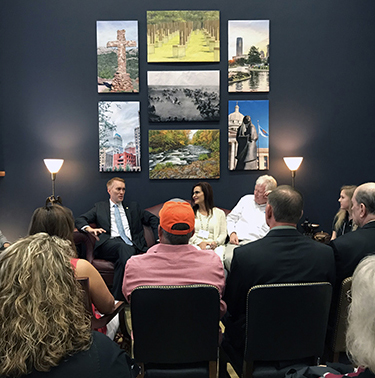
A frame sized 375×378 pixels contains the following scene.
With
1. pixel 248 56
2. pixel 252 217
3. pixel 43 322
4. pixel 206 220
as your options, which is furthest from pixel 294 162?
pixel 43 322

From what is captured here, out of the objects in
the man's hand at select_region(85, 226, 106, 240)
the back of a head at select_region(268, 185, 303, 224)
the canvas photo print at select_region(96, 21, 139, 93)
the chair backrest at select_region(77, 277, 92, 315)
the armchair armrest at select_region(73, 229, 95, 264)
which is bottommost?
the armchair armrest at select_region(73, 229, 95, 264)

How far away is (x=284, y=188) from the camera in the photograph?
219 centimetres

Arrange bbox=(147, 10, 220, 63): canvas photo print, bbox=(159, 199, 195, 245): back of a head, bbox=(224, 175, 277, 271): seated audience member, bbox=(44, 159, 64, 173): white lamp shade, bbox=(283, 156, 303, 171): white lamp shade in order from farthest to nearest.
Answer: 1. bbox=(147, 10, 220, 63): canvas photo print
2. bbox=(283, 156, 303, 171): white lamp shade
3. bbox=(44, 159, 64, 173): white lamp shade
4. bbox=(224, 175, 277, 271): seated audience member
5. bbox=(159, 199, 195, 245): back of a head

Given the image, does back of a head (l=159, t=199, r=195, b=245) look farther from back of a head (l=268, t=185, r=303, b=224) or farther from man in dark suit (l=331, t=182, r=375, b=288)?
man in dark suit (l=331, t=182, r=375, b=288)

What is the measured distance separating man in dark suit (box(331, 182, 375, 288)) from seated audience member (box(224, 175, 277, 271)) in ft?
7.00

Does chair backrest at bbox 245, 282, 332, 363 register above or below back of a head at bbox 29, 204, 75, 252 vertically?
below

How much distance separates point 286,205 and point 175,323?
0.95m

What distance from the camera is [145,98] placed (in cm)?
524

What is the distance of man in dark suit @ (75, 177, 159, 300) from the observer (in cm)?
440

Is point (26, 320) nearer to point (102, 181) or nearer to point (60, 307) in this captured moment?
point (60, 307)

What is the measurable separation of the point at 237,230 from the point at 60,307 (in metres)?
3.80

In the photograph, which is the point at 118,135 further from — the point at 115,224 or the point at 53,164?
the point at 115,224

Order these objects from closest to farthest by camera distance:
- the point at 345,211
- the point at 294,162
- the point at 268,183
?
the point at 345,211 → the point at 268,183 → the point at 294,162

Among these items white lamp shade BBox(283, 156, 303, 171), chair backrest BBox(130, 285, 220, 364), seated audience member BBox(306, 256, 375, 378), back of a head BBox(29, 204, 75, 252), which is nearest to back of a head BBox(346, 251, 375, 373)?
seated audience member BBox(306, 256, 375, 378)
